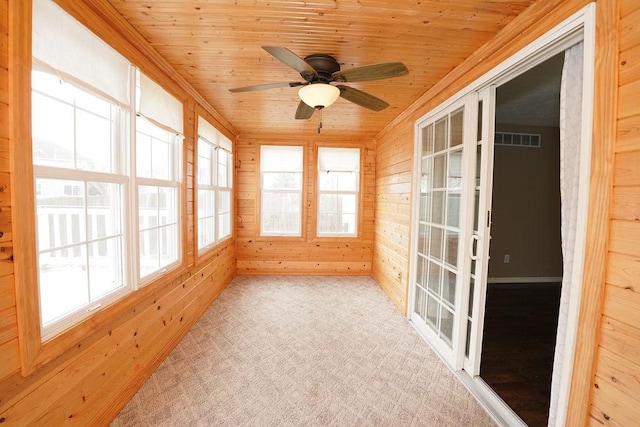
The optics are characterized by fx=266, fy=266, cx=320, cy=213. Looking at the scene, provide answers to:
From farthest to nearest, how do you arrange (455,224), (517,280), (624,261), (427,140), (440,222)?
(517,280) → (427,140) → (440,222) → (455,224) → (624,261)

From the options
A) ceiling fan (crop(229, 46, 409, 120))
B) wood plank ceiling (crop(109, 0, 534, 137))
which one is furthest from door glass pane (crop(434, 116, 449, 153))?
ceiling fan (crop(229, 46, 409, 120))

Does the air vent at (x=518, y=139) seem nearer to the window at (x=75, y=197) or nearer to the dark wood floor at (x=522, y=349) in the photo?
the dark wood floor at (x=522, y=349)

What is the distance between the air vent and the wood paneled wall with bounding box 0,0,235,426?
14.6 ft

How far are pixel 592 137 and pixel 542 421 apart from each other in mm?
1734

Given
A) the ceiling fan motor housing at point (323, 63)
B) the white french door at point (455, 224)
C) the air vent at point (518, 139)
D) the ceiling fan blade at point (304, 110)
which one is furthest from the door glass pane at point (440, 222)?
the air vent at point (518, 139)

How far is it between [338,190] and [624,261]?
3.92 m

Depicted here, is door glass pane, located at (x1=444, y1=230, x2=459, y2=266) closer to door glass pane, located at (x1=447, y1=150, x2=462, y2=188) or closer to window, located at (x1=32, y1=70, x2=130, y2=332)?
door glass pane, located at (x1=447, y1=150, x2=462, y2=188)

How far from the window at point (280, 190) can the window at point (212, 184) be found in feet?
2.24

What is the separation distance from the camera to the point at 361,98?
6.84 ft

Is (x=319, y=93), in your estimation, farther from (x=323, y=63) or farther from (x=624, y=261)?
(x=624, y=261)

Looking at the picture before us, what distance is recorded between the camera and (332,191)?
480 cm

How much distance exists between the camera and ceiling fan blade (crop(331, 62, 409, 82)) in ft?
5.26

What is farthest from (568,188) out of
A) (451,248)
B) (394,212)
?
(394,212)

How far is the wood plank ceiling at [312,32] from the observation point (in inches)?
60.2
